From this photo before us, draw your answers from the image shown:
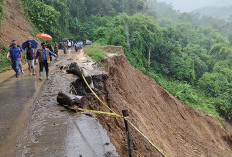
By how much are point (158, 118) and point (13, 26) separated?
14886mm

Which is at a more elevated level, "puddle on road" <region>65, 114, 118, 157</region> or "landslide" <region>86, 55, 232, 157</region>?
"puddle on road" <region>65, 114, 118, 157</region>

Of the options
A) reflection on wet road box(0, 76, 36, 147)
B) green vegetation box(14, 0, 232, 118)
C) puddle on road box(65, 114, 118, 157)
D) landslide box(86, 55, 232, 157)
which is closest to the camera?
puddle on road box(65, 114, 118, 157)

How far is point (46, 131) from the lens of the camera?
12.0ft

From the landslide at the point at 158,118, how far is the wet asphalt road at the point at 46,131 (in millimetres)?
1095

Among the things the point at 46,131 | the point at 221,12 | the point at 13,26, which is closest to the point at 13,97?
the point at 46,131

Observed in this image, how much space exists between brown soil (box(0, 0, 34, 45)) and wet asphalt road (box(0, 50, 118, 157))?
32.0 ft

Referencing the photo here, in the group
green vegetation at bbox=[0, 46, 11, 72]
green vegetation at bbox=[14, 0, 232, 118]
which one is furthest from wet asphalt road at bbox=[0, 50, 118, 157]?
green vegetation at bbox=[14, 0, 232, 118]

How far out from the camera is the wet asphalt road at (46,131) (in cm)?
309

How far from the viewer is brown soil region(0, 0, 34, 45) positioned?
13.5 meters

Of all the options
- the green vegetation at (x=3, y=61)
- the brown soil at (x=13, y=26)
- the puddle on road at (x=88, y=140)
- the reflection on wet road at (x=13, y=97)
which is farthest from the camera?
the brown soil at (x=13, y=26)

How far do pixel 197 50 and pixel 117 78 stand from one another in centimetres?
2838

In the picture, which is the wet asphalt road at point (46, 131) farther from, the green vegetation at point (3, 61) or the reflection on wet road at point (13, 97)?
the green vegetation at point (3, 61)

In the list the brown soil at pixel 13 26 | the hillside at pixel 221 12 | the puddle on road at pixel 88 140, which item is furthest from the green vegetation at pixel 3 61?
the hillside at pixel 221 12

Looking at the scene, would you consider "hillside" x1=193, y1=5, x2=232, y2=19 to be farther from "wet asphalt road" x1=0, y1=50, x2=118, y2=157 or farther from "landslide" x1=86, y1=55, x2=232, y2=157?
"wet asphalt road" x1=0, y1=50, x2=118, y2=157
